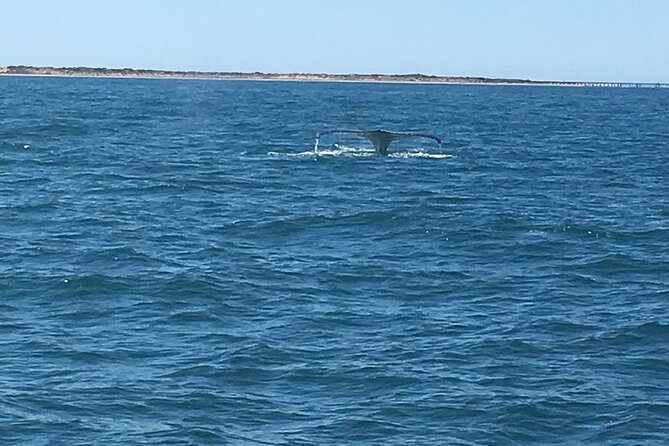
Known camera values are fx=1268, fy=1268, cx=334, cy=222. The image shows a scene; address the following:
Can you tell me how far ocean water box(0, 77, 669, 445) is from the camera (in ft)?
73.7

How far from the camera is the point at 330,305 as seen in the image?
30781 millimetres

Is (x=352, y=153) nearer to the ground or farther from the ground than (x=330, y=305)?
Answer: farther from the ground

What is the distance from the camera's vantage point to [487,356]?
86.5 ft

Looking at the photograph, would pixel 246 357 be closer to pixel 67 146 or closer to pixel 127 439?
pixel 127 439

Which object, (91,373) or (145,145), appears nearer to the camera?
(91,373)

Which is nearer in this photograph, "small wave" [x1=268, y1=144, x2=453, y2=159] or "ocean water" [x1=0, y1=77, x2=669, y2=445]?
"ocean water" [x1=0, y1=77, x2=669, y2=445]

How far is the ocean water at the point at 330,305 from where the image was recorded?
22469 millimetres

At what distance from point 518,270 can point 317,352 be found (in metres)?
10.8

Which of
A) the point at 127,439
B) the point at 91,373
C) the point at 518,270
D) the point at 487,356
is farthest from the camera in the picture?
the point at 518,270

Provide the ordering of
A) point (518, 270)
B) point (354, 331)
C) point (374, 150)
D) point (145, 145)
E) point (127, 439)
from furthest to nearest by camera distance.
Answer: point (145, 145) < point (374, 150) < point (518, 270) < point (354, 331) < point (127, 439)

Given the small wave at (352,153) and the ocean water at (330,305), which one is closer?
the ocean water at (330,305)

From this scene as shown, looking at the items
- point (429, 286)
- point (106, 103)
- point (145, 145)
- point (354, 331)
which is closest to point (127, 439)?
point (354, 331)

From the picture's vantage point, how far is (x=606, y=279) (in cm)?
3447

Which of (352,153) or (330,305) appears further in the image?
(352,153)
